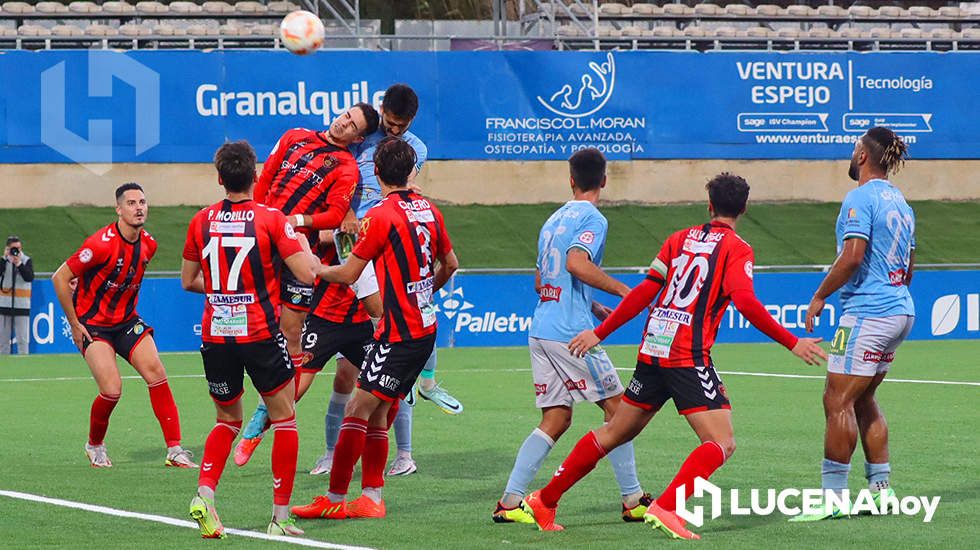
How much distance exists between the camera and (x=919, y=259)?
31219 mm

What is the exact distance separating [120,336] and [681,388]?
16.9 ft

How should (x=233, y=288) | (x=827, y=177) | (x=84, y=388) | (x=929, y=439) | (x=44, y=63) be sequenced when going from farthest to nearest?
(x=827, y=177)
(x=44, y=63)
(x=84, y=388)
(x=929, y=439)
(x=233, y=288)

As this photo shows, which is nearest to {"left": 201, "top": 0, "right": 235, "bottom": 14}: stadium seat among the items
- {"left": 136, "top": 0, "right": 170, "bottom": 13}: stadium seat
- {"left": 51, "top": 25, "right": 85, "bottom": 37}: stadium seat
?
{"left": 136, "top": 0, "right": 170, "bottom": 13}: stadium seat

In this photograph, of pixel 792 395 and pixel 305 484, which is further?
pixel 792 395

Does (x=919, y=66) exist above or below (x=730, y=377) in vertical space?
above

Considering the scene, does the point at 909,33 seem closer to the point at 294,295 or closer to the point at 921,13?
the point at 921,13

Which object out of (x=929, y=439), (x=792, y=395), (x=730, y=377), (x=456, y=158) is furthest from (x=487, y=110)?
(x=929, y=439)

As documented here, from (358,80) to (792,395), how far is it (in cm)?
1701

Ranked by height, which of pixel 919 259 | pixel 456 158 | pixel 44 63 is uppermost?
pixel 44 63

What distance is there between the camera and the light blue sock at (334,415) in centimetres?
1012

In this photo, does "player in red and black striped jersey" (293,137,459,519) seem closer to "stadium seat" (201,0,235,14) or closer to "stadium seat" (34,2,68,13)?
"stadium seat" (201,0,235,14)

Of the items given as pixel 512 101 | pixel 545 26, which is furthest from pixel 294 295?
pixel 545 26

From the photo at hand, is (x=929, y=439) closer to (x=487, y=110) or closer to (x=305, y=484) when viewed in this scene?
(x=305, y=484)

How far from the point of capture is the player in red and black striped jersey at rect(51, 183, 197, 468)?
10.6 metres
